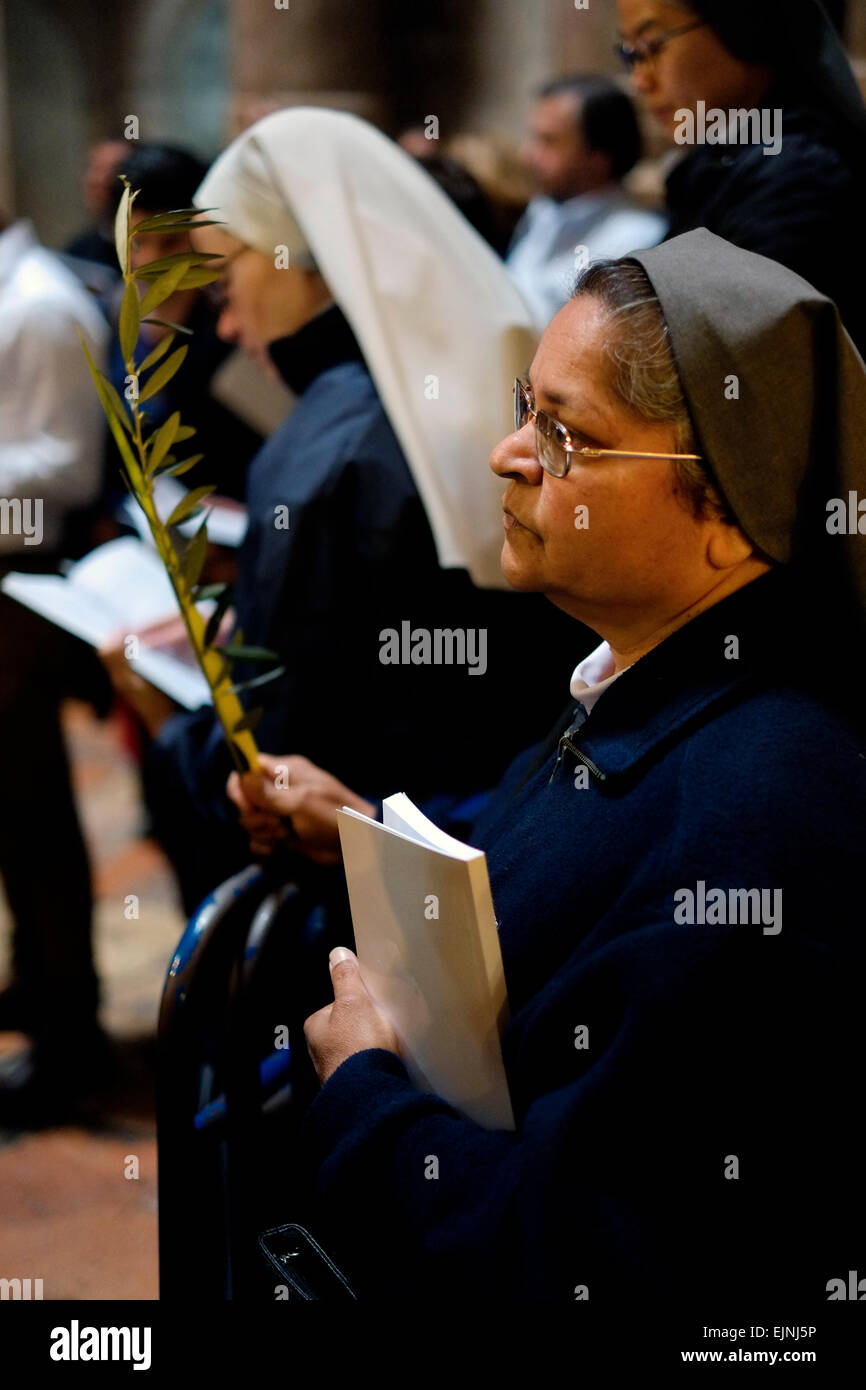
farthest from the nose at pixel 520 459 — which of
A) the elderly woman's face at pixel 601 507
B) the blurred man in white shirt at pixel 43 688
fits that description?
the blurred man in white shirt at pixel 43 688

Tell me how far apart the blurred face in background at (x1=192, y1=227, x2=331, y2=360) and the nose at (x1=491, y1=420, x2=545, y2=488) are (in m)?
1.11

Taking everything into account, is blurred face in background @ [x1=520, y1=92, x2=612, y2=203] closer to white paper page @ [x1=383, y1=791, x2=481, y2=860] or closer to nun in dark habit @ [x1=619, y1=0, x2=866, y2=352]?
nun in dark habit @ [x1=619, y1=0, x2=866, y2=352]

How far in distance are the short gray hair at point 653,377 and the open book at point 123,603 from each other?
1.41 metres

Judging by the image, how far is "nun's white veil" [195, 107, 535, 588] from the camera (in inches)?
93.7

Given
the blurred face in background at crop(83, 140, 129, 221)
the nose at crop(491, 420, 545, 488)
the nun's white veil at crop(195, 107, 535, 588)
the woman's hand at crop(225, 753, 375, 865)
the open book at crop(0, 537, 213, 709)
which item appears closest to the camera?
the nose at crop(491, 420, 545, 488)

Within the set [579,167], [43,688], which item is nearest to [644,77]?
[43,688]

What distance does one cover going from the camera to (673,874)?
134 centimetres

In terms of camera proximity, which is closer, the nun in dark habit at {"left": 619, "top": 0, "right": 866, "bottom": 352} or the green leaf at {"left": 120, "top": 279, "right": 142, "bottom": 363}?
the green leaf at {"left": 120, "top": 279, "right": 142, "bottom": 363}

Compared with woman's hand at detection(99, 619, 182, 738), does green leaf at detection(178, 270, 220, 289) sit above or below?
above

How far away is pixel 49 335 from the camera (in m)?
3.63

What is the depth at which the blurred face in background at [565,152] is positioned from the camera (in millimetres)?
5477

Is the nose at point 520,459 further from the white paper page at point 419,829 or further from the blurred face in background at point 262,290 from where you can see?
the blurred face in background at point 262,290

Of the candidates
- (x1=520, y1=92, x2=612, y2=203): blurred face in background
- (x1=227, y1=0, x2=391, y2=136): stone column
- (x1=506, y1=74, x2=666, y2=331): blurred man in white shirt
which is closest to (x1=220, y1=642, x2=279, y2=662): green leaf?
(x1=506, y1=74, x2=666, y2=331): blurred man in white shirt
